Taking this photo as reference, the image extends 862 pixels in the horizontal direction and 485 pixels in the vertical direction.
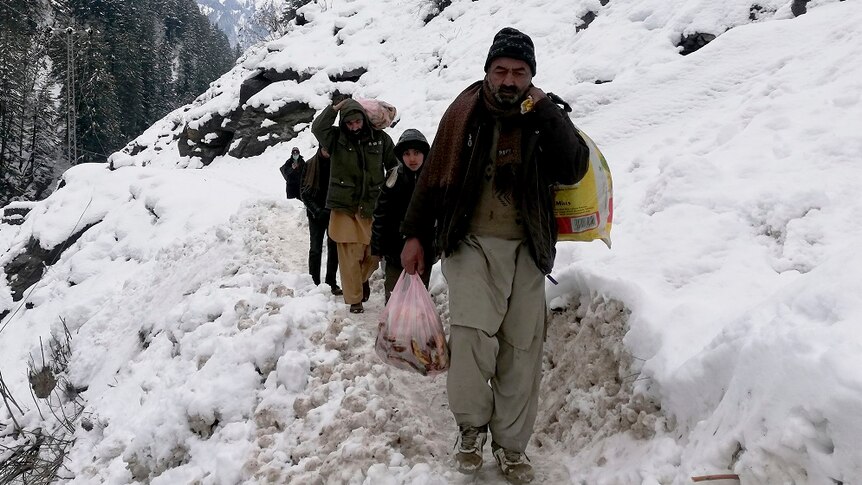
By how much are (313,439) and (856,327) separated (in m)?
2.74

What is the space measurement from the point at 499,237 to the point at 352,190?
277 cm

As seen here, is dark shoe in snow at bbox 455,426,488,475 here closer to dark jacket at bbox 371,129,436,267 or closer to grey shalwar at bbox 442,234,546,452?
grey shalwar at bbox 442,234,546,452

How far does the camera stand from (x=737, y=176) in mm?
4328

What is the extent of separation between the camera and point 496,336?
276 centimetres

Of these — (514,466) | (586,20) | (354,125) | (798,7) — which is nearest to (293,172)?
(354,125)

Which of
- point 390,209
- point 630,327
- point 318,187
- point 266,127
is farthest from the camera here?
point 266,127

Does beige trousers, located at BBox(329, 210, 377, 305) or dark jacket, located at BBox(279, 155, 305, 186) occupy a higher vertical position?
dark jacket, located at BBox(279, 155, 305, 186)

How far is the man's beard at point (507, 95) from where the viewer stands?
2531 millimetres

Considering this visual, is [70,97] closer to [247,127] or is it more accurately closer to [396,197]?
[247,127]

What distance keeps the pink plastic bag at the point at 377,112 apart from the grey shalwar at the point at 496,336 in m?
2.71

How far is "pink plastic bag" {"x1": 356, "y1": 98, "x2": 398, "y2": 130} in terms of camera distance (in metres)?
5.08

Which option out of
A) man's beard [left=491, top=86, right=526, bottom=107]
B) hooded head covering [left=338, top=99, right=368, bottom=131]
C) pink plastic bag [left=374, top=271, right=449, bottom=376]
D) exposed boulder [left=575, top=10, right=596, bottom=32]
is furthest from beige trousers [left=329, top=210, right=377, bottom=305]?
exposed boulder [left=575, top=10, right=596, bottom=32]

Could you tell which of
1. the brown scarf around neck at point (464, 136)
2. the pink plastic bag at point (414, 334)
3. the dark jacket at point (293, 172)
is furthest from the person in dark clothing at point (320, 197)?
the brown scarf around neck at point (464, 136)

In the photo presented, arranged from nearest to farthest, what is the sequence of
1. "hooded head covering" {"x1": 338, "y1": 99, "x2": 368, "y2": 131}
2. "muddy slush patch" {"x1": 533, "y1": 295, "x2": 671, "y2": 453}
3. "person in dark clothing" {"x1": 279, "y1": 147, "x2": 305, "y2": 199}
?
"muddy slush patch" {"x1": 533, "y1": 295, "x2": 671, "y2": 453}, "hooded head covering" {"x1": 338, "y1": 99, "x2": 368, "y2": 131}, "person in dark clothing" {"x1": 279, "y1": 147, "x2": 305, "y2": 199}
